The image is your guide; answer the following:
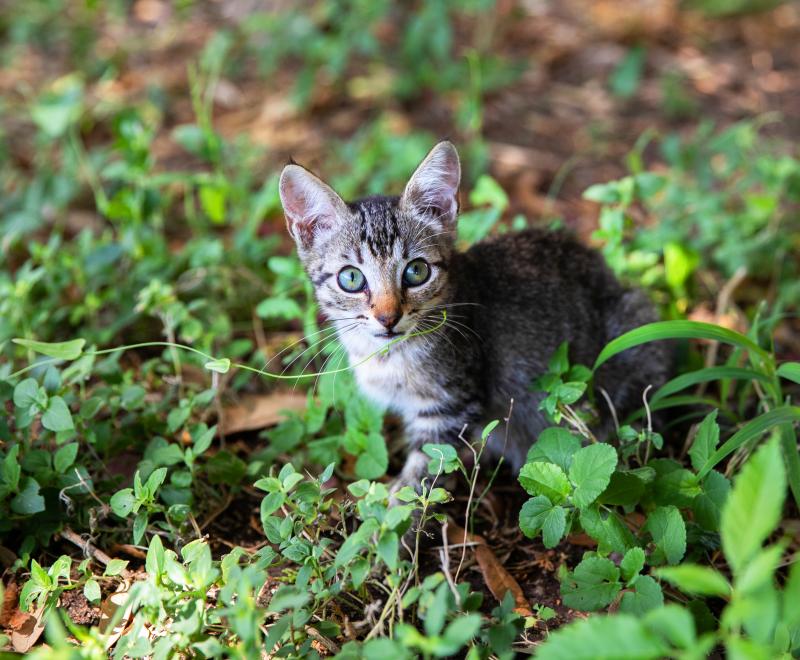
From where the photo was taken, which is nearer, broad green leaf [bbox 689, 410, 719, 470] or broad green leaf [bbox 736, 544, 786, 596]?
broad green leaf [bbox 736, 544, 786, 596]

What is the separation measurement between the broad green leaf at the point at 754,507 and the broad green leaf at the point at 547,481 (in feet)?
3.32

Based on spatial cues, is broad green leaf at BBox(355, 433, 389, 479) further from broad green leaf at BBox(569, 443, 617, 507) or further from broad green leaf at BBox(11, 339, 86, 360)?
broad green leaf at BBox(11, 339, 86, 360)

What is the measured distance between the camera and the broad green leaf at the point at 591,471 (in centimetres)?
288

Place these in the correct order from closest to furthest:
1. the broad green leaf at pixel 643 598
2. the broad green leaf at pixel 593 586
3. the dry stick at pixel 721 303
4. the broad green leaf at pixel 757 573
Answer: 1. the broad green leaf at pixel 757 573
2. the broad green leaf at pixel 643 598
3. the broad green leaf at pixel 593 586
4. the dry stick at pixel 721 303

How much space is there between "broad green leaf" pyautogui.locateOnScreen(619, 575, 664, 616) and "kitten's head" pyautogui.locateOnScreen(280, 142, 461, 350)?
147 centimetres

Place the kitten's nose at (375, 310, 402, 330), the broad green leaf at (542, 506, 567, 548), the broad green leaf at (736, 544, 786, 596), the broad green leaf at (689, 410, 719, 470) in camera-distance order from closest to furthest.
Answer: the broad green leaf at (736, 544, 786, 596) → the broad green leaf at (542, 506, 567, 548) → the broad green leaf at (689, 410, 719, 470) → the kitten's nose at (375, 310, 402, 330)

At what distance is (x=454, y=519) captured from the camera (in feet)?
12.5

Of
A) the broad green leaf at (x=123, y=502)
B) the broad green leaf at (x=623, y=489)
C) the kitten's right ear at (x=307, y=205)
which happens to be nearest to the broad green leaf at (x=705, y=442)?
the broad green leaf at (x=623, y=489)

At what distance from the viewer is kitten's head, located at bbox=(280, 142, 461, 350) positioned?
3.56m

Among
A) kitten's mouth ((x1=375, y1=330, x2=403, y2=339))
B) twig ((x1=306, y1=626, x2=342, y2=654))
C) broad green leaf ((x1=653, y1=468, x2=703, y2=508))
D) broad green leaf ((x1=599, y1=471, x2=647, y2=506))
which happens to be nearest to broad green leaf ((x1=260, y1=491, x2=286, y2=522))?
twig ((x1=306, y1=626, x2=342, y2=654))

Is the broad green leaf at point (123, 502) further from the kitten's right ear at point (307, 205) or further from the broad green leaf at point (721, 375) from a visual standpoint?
the broad green leaf at point (721, 375)

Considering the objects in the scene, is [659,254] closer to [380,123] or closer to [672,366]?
[672,366]

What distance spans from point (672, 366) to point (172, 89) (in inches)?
221

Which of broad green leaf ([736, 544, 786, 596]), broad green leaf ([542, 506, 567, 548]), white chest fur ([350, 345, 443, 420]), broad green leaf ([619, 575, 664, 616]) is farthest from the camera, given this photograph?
white chest fur ([350, 345, 443, 420])
